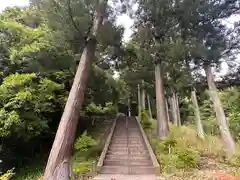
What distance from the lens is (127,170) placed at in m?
8.89

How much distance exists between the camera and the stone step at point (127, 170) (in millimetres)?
8812

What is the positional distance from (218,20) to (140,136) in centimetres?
728

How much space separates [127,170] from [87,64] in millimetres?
4483

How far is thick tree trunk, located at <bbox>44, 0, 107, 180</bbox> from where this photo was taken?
311 inches

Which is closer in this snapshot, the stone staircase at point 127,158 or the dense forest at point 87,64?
the stone staircase at point 127,158

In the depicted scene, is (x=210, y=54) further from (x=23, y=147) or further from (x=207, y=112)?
(x=207, y=112)

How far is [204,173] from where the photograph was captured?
27.8 feet

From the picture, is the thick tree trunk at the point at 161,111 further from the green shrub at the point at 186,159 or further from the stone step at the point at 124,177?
the stone step at the point at 124,177

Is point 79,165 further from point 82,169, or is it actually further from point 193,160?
point 193,160

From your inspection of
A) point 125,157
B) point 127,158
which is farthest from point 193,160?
point 125,157

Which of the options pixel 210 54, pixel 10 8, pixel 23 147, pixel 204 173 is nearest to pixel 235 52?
pixel 210 54

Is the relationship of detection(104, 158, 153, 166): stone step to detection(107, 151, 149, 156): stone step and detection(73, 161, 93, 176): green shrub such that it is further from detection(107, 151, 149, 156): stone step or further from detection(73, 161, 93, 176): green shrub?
detection(107, 151, 149, 156): stone step

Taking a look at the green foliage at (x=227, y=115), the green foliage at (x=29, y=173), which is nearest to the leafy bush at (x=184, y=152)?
the green foliage at (x=227, y=115)

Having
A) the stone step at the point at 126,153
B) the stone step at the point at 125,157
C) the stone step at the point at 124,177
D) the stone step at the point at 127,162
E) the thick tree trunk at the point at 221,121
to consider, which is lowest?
the stone step at the point at 124,177
